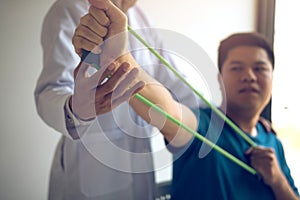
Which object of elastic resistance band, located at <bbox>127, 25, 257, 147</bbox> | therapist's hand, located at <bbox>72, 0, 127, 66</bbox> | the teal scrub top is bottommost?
the teal scrub top

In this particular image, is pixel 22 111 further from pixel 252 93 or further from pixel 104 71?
pixel 252 93

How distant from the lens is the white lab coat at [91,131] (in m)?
0.46

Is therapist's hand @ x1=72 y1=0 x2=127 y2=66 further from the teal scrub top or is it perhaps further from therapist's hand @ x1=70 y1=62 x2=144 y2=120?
the teal scrub top

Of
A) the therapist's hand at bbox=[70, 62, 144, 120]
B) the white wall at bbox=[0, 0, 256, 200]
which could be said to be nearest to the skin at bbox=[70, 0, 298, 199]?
the therapist's hand at bbox=[70, 62, 144, 120]

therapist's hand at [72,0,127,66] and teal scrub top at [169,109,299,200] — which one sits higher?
therapist's hand at [72,0,127,66]

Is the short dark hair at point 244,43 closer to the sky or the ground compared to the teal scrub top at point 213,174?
closer to the sky

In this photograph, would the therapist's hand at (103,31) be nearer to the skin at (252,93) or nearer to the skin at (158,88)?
the skin at (158,88)

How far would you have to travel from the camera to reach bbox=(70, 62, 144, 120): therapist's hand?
372 millimetres

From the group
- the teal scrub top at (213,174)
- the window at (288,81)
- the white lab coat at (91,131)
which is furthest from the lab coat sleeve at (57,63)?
the window at (288,81)

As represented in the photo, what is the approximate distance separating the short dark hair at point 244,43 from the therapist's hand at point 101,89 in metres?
0.27

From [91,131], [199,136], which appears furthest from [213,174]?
[91,131]

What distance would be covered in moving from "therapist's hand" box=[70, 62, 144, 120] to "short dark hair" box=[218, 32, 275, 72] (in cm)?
27

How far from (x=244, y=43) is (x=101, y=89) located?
34cm

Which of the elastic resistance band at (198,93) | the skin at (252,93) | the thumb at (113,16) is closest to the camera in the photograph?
the thumb at (113,16)
